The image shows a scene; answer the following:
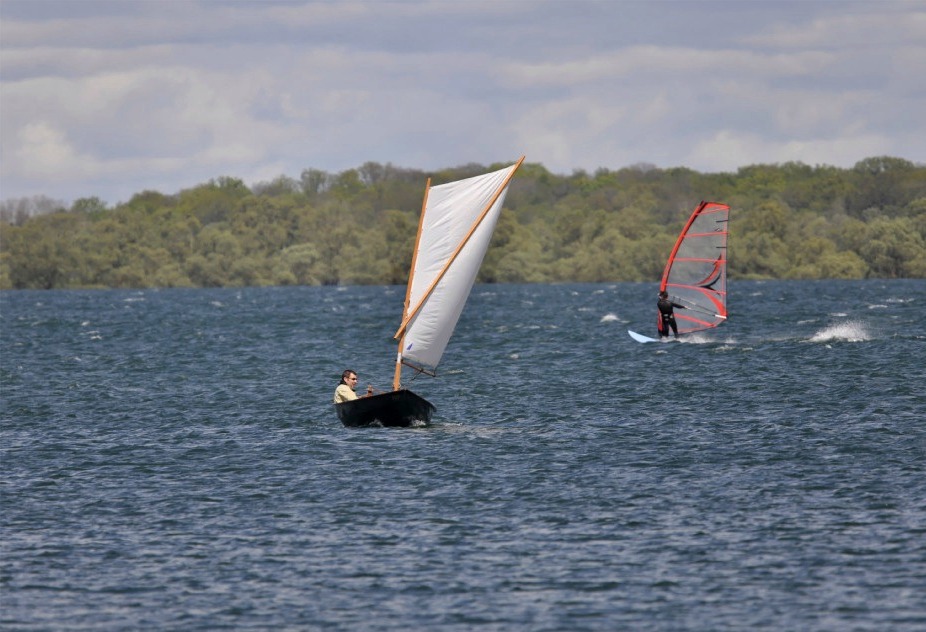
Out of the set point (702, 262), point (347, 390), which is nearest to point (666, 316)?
point (702, 262)

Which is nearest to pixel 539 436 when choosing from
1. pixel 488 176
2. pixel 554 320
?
pixel 488 176

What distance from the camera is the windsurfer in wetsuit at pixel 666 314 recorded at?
212 feet

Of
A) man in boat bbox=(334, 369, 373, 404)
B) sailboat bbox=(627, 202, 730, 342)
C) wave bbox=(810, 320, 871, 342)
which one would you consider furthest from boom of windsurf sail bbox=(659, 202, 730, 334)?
man in boat bbox=(334, 369, 373, 404)

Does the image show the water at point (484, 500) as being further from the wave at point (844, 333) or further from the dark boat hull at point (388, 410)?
the wave at point (844, 333)

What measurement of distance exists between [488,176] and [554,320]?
6263 centimetres

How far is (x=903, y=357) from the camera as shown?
57.2 meters

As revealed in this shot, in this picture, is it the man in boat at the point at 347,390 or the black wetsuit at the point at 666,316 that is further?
the black wetsuit at the point at 666,316

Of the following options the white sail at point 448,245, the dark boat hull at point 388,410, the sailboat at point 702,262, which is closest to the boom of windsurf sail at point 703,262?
the sailboat at point 702,262

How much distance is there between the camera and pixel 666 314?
66062mm

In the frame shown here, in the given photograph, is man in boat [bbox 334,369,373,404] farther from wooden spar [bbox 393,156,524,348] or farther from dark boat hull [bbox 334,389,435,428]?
wooden spar [bbox 393,156,524,348]

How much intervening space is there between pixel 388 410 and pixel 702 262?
1166 inches

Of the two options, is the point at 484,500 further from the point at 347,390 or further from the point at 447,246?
the point at 447,246

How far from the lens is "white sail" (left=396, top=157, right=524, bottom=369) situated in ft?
121

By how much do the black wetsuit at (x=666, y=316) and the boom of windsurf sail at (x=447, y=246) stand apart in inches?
1130
